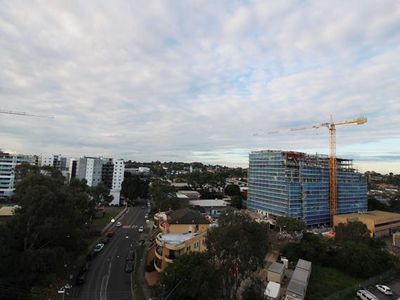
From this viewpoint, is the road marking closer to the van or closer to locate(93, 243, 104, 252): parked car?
locate(93, 243, 104, 252): parked car

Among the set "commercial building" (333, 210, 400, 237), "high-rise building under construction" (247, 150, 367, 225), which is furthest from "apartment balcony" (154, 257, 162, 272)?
"commercial building" (333, 210, 400, 237)

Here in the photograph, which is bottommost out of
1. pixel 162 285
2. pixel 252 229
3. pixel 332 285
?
pixel 332 285

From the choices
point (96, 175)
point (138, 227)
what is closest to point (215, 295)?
point (138, 227)

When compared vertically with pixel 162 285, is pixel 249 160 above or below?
above

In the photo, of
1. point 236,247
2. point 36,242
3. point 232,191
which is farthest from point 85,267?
point 232,191

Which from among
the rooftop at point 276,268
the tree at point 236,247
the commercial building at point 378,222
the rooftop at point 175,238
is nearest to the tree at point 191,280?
the tree at point 236,247

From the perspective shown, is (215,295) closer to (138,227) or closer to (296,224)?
(296,224)
